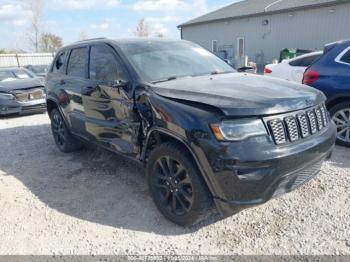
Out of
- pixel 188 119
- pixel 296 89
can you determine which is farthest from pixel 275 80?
pixel 188 119

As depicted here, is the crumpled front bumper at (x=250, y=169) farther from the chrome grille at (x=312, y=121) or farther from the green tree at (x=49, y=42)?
the green tree at (x=49, y=42)

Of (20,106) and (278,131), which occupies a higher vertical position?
(278,131)

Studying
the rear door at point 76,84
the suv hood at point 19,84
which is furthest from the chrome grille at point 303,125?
the suv hood at point 19,84

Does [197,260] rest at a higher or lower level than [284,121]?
lower

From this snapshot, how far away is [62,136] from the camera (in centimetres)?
546

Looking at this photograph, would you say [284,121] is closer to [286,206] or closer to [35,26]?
[286,206]

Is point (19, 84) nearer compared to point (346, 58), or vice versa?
point (346, 58)

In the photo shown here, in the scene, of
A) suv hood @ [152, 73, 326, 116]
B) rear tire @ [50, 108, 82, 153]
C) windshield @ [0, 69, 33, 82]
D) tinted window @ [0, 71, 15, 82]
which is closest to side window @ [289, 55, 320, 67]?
suv hood @ [152, 73, 326, 116]

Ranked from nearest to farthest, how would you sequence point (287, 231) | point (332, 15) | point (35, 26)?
point (287, 231) → point (332, 15) → point (35, 26)

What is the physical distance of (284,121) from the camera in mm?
2570

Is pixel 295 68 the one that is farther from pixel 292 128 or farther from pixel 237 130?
pixel 237 130

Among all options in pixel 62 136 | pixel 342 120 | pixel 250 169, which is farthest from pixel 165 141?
pixel 342 120

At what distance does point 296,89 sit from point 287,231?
1.35m

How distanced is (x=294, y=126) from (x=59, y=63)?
4.21 m
